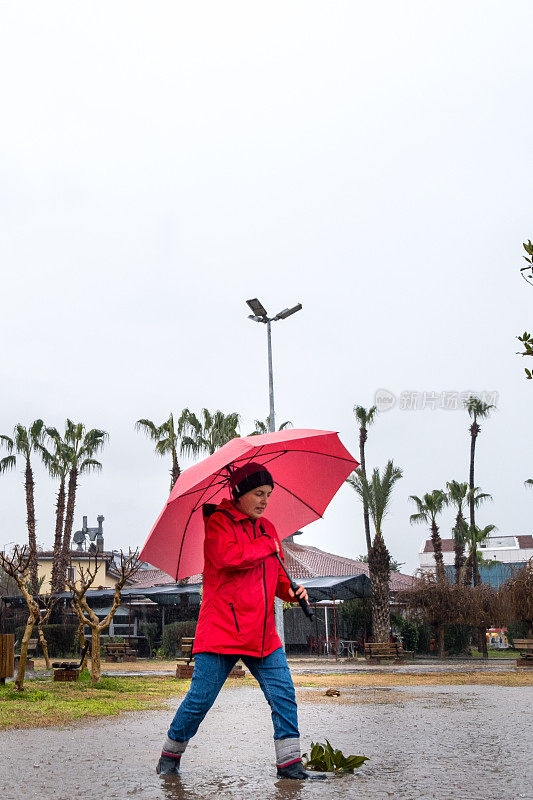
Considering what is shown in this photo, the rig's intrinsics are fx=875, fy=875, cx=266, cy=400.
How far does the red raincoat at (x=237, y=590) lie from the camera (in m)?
4.77

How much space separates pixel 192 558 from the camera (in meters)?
5.81

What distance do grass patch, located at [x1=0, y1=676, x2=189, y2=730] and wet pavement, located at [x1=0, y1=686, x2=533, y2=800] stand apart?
0.60 meters

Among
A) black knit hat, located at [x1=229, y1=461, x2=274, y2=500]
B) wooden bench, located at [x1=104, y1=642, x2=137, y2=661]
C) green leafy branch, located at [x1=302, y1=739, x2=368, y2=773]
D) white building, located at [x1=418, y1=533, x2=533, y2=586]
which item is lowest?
wooden bench, located at [x1=104, y1=642, x2=137, y2=661]

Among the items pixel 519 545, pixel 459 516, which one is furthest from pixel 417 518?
pixel 519 545

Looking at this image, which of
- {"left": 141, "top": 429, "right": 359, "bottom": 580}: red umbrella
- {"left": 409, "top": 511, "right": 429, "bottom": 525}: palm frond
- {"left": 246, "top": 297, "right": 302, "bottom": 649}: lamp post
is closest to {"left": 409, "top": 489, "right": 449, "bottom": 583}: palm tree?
{"left": 409, "top": 511, "right": 429, "bottom": 525}: palm frond

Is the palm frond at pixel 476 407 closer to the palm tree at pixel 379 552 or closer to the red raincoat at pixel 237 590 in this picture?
the palm tree at pixel 379 552

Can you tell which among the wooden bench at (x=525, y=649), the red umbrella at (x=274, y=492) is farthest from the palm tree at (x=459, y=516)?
the red umbrella at (x=274, y=492)

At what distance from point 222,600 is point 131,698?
26.1ft

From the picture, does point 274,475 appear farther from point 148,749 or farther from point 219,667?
point 148,749

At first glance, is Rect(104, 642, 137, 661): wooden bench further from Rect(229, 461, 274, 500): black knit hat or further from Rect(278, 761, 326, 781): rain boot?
Rect(229, 461, 274, 500): black knit hat

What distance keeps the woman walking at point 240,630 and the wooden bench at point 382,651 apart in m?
22.7

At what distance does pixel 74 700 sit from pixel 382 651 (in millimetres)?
17105

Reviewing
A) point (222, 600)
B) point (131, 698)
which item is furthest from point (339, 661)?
point (222, 600)

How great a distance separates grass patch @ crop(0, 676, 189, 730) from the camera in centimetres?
906
